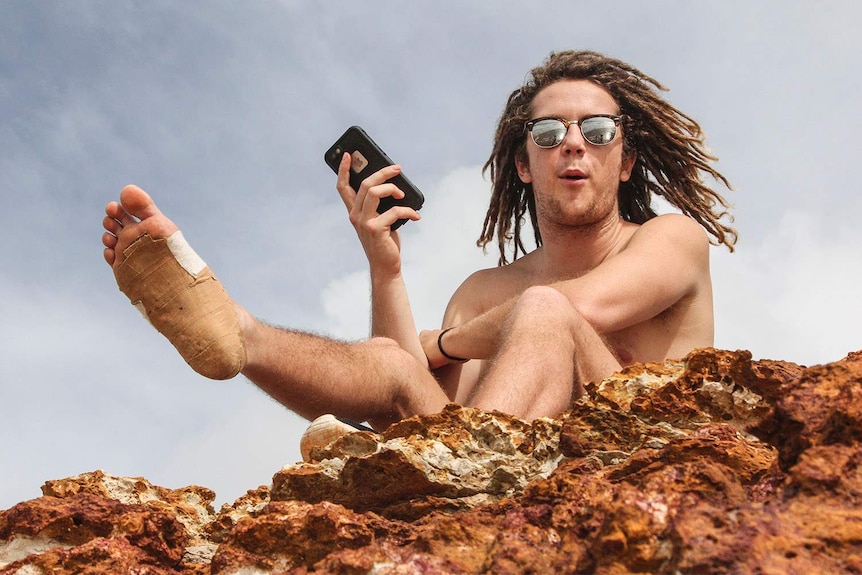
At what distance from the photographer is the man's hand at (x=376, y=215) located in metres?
5.12

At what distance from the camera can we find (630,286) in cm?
482

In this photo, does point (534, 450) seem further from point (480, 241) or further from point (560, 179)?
point (480, 241)

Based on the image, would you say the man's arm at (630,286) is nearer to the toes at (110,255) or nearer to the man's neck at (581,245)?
the man's neck at (581,245)

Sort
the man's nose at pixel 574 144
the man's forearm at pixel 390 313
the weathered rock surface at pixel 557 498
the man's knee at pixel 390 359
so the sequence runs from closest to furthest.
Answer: the weathered rock surface at pixel 557 498
the man's knee at pixel 390 359
the man's forearm at pixel 390 313
the man's nose at pixel 574 144

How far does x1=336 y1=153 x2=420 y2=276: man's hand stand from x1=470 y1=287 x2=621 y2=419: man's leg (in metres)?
1.32

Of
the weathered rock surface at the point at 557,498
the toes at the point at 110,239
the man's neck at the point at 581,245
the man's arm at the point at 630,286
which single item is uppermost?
the man's neck at the point at 581,245

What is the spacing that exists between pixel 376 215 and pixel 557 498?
10.8 ft

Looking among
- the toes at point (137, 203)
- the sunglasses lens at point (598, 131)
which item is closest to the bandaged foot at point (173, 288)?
the toes at point (137, 203)

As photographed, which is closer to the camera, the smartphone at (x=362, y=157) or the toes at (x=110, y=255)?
the toes at (x=110, y=255)

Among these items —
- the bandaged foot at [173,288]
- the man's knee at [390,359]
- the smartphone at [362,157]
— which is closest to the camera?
the bandaged foot at [173,288]

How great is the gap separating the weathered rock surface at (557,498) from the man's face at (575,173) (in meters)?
2.79

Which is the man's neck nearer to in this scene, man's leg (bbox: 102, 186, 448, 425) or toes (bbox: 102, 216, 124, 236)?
man's leg (bbox: 102, 186, 448, 425)

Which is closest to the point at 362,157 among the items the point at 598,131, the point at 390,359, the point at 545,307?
the point at 390,359

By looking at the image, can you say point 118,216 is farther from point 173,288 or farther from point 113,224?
point 173,288
